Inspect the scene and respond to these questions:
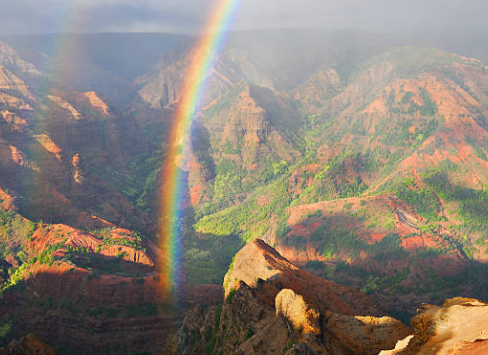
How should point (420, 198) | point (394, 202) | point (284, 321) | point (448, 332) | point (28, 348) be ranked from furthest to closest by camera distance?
point (420, 198)
point (394, 202)
point (28, 348)
point (284, 321)
point (448, 332)

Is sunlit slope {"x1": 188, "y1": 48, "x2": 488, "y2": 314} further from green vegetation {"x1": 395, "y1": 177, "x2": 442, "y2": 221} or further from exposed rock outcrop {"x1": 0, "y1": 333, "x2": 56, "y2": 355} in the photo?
exposed rock outcrop {"x1": 0, "y1": 333, "x2": 56, "y2": 355}

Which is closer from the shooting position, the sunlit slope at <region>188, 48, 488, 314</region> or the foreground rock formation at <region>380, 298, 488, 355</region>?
the foreground rock formation at <region>380, 298, 488, 355</region>

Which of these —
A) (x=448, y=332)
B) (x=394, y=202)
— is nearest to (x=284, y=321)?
(x=448, y=332)

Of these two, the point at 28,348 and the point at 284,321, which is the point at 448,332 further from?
the point at 28,348

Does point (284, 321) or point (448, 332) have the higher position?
point (284, 321)

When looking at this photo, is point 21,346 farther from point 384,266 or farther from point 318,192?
point 318,192

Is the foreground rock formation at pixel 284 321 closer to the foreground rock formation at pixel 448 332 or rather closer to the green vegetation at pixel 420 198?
the foreground rock formation at pixel 448 332

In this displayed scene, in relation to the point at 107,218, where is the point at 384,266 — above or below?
below

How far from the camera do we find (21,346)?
4300 centimetres

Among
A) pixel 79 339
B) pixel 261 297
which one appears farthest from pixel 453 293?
pixel 79 339

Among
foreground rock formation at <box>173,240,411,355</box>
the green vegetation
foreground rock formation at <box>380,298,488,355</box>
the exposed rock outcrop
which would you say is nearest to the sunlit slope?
the green vegetation

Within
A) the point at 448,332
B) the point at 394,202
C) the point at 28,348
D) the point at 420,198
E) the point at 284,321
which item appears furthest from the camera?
the point at 420,198

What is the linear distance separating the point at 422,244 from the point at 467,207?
25.9m

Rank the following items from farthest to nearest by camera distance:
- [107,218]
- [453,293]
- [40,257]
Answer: [107,218], [453,293], [40,257]
